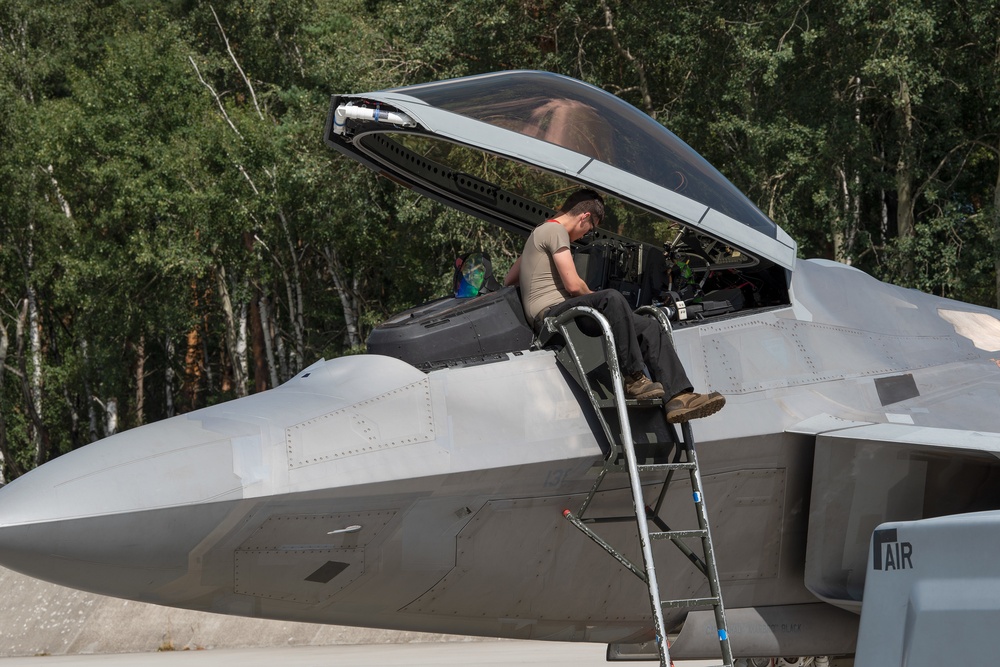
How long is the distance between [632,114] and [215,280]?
1093 inches

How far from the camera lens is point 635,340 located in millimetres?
5184

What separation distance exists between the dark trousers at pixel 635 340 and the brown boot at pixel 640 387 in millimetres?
32

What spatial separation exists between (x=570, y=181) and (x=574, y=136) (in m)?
0.30

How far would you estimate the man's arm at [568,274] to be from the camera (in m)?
5.59

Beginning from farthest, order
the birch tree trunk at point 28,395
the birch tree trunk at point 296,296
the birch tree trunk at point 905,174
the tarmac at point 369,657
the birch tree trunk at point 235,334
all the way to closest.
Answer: the birch tree trunk at point 28,395, the birch tree trunk at point 235,334, the birch tree trunk at point 296,296, the birch tree trunk at point 905,174, the tarmac at point 369,657

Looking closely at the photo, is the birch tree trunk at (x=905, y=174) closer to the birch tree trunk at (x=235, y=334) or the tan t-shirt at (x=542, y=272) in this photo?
the birch tree trunk at (x=235, y=334)

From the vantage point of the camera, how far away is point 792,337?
601 centimetres

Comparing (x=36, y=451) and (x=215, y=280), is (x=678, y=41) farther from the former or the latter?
(x=36, y=451)

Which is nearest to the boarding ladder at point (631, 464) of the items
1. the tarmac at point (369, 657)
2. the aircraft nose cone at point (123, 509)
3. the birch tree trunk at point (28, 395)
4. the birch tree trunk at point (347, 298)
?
the aircraft nose cone at point (123, 509)

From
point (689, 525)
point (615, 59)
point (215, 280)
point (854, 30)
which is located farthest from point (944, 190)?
point (215, 280)

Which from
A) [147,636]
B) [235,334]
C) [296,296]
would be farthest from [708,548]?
[235,334]

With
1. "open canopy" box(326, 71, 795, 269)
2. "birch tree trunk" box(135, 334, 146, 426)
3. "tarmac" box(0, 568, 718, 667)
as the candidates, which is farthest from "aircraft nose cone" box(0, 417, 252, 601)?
"birch tree trunk" box(135, 334, 146, 426)

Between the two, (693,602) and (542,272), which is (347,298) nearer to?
(542,272)

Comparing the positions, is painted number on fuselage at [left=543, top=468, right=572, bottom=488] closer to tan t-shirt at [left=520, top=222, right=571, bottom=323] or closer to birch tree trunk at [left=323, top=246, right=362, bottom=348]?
tan t-shirt at [left=520, top=222, right=571, bottom=323]
